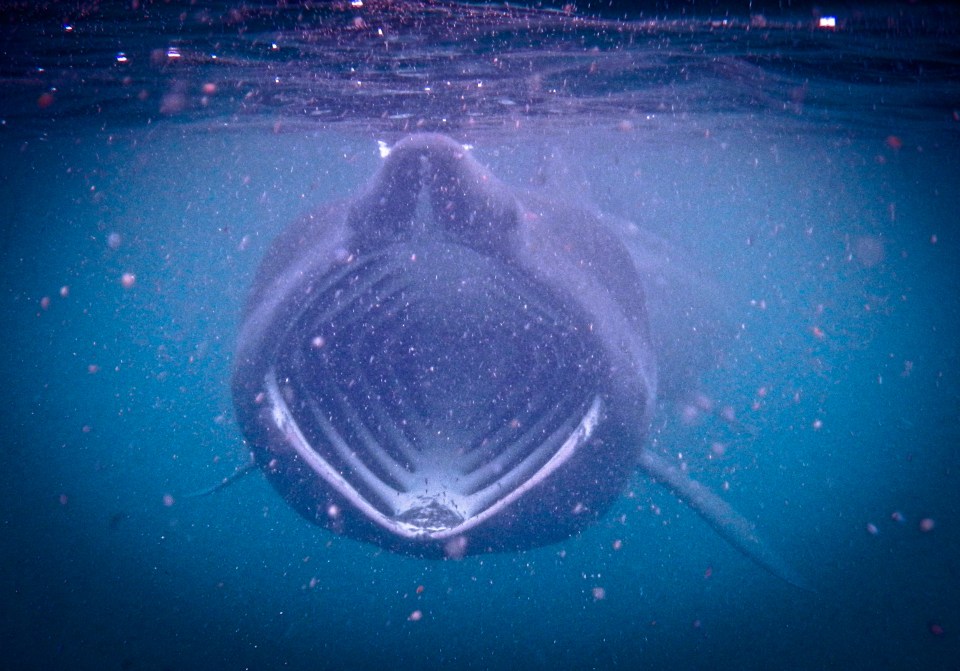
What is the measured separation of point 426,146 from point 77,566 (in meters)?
16.6

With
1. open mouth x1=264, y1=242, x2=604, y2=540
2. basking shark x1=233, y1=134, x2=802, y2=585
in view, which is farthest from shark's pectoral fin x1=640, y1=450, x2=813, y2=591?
open mouth x1=264, y1=242, x2=604, y2=540

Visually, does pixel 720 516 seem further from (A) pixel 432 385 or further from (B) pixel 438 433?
(A) pixel 432 385

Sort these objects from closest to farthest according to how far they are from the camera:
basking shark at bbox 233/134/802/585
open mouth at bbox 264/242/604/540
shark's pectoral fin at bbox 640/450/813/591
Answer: basking shark at bbox 233/134/802/585 < open mouth at bbox 264/242/604/540 < shark's pectoral fin at bbox 640/450/813/591

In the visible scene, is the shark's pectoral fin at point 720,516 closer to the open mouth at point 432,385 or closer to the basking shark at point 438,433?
the basking shark at point 438,433

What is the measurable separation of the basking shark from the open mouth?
2cm

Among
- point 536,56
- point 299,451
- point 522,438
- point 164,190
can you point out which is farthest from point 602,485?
point 164,190

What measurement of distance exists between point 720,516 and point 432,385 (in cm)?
305

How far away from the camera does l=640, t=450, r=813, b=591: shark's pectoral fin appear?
5.00 metres

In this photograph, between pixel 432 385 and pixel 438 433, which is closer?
pixel 438 433

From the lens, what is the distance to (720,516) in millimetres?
5102

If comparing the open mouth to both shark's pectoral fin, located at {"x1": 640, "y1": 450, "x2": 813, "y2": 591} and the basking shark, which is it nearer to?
the basking shark

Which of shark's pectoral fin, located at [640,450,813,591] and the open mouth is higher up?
the open mouth

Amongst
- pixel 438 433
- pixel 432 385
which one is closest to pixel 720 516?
pixel 438 433

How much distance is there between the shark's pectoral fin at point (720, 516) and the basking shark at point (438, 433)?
1.3 inches
